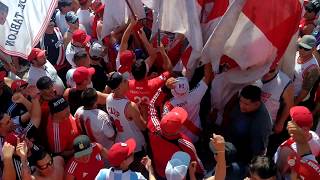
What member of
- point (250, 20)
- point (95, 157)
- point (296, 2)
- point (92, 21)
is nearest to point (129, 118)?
point (95, 157)

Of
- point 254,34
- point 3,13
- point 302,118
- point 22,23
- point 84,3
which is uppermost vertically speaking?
point 3,13

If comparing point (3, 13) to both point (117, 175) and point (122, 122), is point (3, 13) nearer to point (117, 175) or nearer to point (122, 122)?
point (122, 122)

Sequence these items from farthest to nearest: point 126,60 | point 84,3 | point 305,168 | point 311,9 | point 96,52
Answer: point 84,3, point 311,9, point 96,52, point 126,60, point 305,168

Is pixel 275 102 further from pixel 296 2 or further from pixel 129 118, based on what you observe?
pixel 129 118

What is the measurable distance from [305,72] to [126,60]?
2.13 meters

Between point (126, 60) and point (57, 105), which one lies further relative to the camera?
point (126, 60)

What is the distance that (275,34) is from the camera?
17.7 ft

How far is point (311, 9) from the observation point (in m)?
7.59

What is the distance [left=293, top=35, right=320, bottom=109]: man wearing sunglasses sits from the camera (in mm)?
6027

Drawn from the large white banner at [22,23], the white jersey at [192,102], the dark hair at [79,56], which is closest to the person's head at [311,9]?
the white jersey at [192,102]

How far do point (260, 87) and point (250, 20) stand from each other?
71 cm

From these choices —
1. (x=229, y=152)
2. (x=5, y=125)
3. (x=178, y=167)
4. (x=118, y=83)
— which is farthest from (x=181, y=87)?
(x=5, y=125)

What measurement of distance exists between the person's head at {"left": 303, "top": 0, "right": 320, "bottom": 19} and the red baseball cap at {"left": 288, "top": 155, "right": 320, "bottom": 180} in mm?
3721

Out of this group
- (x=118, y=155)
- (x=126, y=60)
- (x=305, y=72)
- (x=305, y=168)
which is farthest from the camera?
(x=126, y=60)
